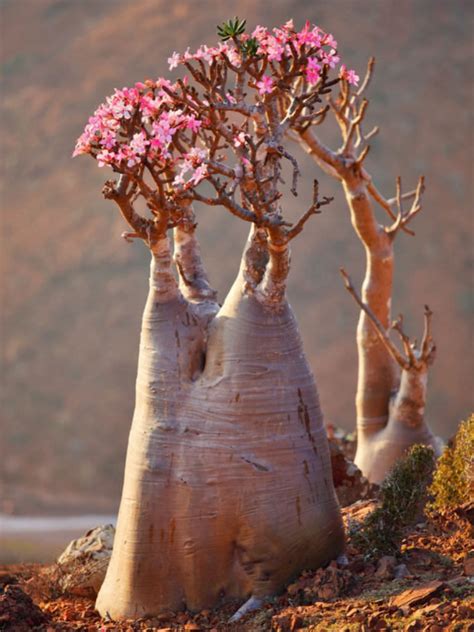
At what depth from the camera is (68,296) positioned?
63.3ft

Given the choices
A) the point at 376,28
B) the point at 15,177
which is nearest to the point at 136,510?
the point at 15,177

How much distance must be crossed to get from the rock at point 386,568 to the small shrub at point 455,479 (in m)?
0.76

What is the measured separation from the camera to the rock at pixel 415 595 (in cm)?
388

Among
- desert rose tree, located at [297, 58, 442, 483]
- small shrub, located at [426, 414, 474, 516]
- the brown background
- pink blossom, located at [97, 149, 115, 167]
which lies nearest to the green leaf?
pink blossom, located at [97, 149, 115, 167]

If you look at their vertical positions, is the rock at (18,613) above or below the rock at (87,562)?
below

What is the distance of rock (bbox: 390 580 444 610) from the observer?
3.88 meters

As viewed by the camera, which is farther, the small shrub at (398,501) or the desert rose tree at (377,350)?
the desert rose tree at (377,350)

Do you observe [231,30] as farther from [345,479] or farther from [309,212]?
[345,479]

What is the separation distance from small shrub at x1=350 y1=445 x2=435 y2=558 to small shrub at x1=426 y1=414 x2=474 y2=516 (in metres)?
0.44

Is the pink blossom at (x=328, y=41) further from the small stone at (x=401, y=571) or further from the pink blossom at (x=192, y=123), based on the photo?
the small stone at (x=401, y=571)

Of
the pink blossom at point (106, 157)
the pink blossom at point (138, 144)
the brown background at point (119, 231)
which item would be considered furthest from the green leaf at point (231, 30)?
the brown background at point (119, 231)

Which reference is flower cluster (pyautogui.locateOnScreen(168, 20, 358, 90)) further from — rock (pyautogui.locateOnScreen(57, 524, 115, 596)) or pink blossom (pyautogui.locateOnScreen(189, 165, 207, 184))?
rock (pyautogui.locateOnScreen(57, 524, 115, 596))

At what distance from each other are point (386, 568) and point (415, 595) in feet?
1.48

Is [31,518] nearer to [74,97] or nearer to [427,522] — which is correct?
[427,522]
